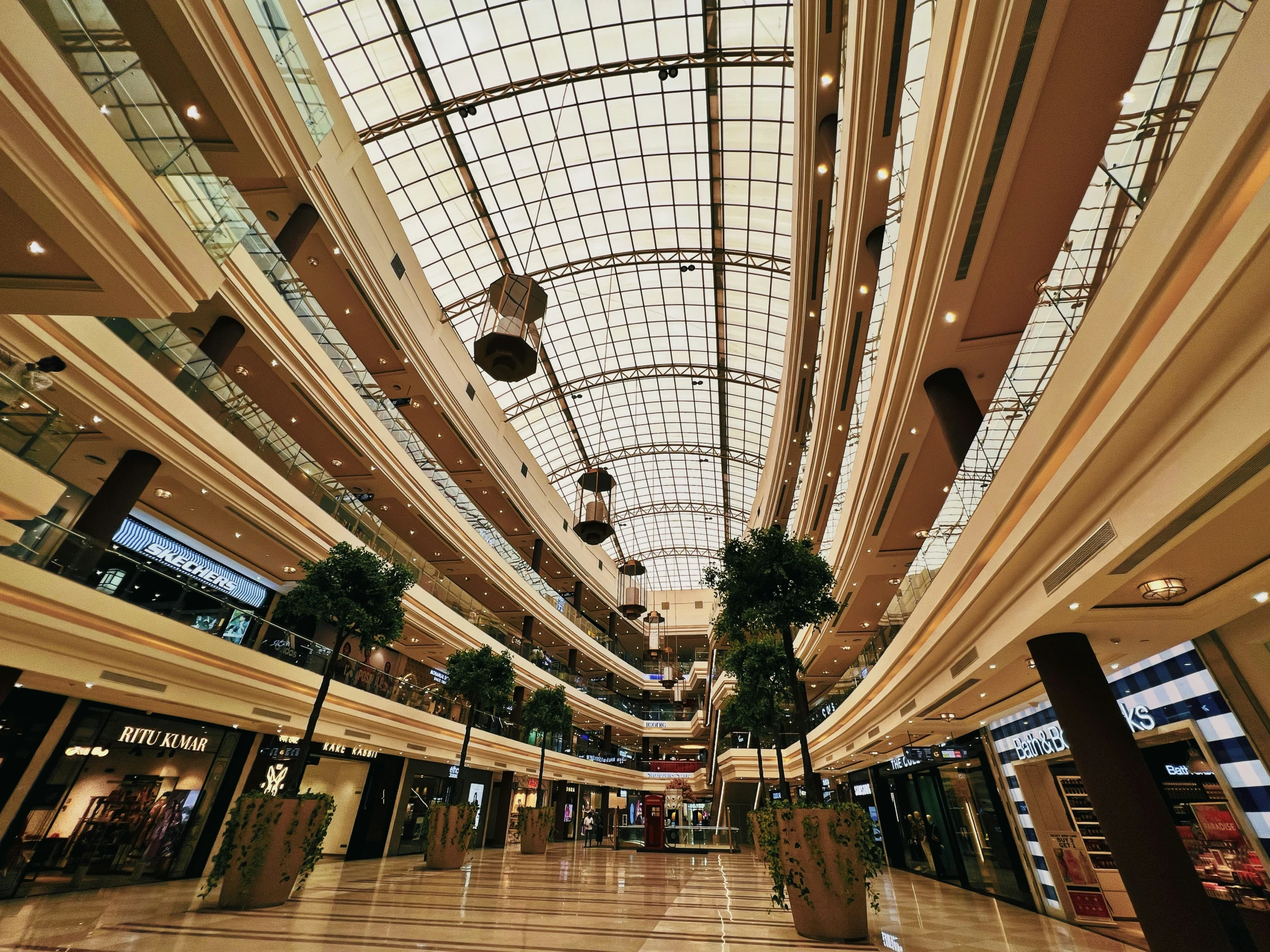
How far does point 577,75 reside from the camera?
63.7 ft

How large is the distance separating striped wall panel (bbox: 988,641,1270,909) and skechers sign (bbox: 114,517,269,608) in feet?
56.2

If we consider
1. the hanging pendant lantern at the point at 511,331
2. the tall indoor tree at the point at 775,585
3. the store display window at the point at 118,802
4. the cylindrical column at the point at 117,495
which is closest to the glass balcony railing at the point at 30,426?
the cylindrical column at the point at 117,495

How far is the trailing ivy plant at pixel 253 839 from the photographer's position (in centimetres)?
788

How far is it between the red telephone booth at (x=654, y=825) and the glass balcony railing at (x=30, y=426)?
22.4 m

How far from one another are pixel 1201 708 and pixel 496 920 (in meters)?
8.97

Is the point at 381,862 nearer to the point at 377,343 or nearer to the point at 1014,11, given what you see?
the point at 377,343

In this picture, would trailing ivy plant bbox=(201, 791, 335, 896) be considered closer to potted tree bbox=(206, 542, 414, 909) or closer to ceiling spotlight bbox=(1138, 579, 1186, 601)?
potted tree bbox=(206, 542, 414, 909)

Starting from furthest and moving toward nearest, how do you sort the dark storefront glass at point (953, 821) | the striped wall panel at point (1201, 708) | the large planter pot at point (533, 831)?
the large planter pot at point (533, 831) → the dark storefront glass at point (953, 821) → the striped wall panel at point (1201, 708)

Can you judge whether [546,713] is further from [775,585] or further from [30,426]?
[30,426]

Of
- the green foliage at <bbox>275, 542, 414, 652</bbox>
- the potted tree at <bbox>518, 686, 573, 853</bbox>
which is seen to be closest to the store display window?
the green foliage at <bbox>275, 542, 414, 652</bbox>

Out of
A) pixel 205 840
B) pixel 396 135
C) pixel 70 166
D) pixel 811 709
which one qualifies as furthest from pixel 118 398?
pixel 811 709

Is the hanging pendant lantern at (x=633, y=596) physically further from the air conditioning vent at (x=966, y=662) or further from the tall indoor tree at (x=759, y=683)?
the air conditioning vent at (x=966, y=662)

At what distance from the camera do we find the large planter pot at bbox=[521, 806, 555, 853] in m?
20.5

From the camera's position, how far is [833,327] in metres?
13.2
